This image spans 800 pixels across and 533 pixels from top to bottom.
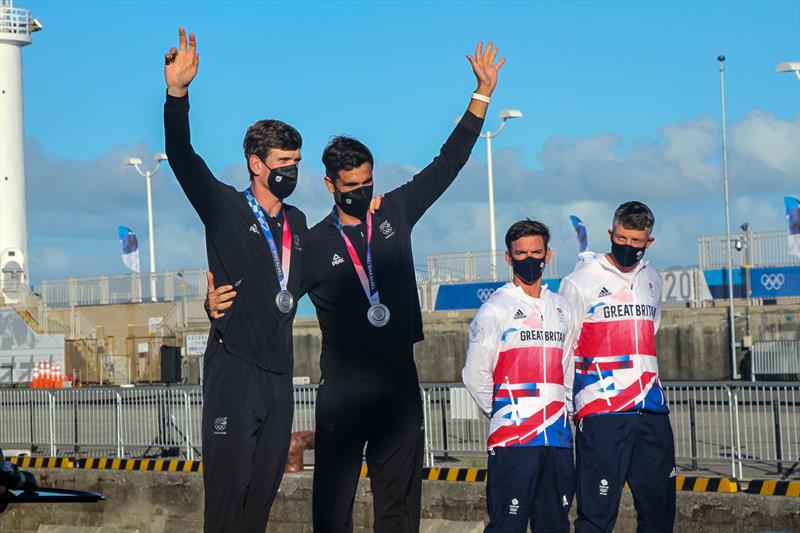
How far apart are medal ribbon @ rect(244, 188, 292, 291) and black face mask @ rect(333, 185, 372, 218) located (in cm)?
46

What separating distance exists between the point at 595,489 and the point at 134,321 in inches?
1849

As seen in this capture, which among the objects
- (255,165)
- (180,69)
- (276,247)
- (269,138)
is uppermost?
(180,69)

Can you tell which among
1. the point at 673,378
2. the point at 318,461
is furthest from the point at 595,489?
the point at 673,378

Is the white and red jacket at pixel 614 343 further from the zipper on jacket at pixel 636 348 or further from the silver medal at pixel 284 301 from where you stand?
the silver medal at pixel 284 301

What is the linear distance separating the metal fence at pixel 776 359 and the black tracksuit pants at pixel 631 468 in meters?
29.0

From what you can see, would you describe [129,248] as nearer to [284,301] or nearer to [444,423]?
[444,423]

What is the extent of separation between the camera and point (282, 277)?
6.00 meters

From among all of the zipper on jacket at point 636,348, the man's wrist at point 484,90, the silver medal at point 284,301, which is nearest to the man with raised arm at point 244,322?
the silver medal at point 284,301

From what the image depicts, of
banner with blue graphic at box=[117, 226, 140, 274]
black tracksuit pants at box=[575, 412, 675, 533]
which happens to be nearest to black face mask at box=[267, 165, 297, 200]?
black tracksuit pants at box=[575, 412, 675, 533]

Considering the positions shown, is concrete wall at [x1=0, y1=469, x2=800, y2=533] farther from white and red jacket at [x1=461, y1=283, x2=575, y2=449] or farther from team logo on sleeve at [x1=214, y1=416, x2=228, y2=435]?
team logo on sleeve at [x1=214, y1=416, x2=228, y2=435]

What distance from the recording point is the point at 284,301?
596 centimetres

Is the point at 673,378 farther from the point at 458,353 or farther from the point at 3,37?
the point at 3,37

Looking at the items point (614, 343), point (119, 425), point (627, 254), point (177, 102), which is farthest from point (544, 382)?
point (119, 425)

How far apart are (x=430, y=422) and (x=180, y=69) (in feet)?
34.6
